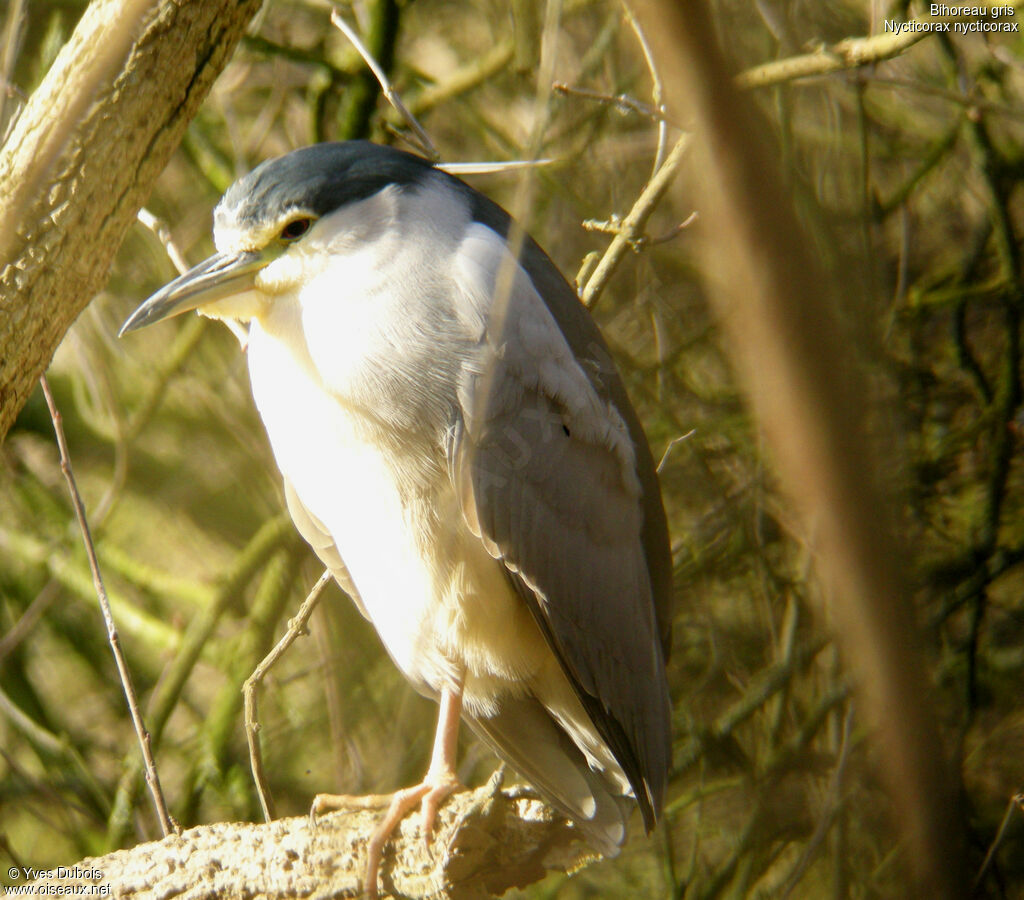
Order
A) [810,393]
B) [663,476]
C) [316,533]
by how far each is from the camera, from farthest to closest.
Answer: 1. [663,476]
2. [316,533]
3. [810,393]

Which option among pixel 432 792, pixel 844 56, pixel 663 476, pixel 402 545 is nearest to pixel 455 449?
pixel 402 545

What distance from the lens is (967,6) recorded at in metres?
2.69

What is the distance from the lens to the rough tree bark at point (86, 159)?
154cm

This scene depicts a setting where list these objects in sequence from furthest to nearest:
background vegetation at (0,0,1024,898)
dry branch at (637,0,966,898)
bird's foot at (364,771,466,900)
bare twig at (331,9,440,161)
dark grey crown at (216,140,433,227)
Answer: background vegetation at (0,0,1024,898)
bare twig at (331,9,440,161)
dark grey crown at (216,140,433,227)
bird's foot at (364,771,466,900)
dry branch at (637,0,966,898)

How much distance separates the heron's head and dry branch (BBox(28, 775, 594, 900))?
979 millimetres

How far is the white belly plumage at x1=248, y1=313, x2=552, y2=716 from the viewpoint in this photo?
191cm

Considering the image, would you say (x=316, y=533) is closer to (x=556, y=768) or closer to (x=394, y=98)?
(x=556, y=768)

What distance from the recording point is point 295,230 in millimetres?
1882

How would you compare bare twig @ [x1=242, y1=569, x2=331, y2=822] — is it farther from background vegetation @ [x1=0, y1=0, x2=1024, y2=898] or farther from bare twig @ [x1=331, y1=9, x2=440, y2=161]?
bare twig @ [x1=331, y1=9, x2=440, y2=161]

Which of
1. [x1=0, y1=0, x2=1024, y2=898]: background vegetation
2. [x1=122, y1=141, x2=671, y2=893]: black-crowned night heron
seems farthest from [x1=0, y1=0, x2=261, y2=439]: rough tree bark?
[x1=0, y1=0, x2=1024, y2=898]: background vegetation

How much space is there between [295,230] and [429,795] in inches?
43.5

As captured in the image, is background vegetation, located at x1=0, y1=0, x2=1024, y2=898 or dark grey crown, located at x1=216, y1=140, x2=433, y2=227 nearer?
dark grey crown, located at x1=216, y1=140, x2=433, y2=227

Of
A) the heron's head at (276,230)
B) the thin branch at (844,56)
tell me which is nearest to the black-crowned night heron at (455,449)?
the heron's head at (276,230)

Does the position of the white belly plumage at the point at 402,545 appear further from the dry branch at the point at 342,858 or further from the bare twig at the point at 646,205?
the bare twig at the point at 646,205
